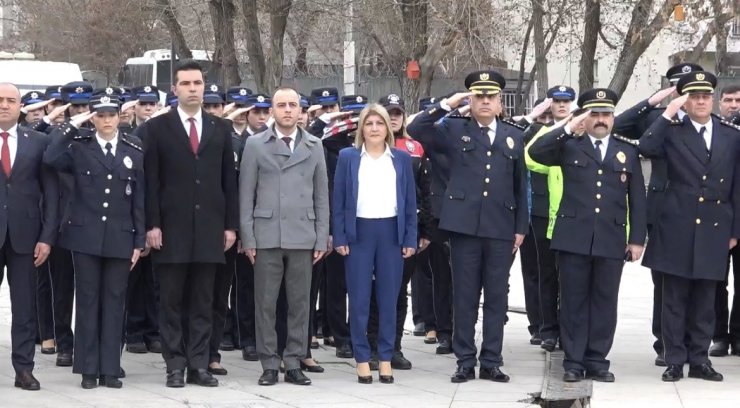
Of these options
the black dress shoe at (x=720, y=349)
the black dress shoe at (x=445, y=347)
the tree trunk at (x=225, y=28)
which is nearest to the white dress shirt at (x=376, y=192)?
the black dress shoe at (x=445, y=347)

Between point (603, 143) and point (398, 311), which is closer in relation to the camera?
point (603, 143)

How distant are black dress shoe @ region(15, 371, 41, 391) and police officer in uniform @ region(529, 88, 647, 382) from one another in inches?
157

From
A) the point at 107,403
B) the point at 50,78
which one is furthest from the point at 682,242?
the point at 50,78

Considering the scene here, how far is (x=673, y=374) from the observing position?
11086 millimetres

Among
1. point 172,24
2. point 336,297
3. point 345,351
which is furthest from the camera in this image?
point 172,24

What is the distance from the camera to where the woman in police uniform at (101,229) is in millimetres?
10562

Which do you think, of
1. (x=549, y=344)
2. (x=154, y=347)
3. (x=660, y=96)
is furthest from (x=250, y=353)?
(x=660, y=96)

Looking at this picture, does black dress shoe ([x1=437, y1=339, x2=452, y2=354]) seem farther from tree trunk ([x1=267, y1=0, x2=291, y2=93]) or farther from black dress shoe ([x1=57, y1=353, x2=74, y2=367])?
tree trunk ([x1=267, y1=0, x2=291, y2=93])

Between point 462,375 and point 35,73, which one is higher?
point 35,73

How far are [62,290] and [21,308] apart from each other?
1579mm

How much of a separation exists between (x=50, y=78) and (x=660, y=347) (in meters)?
23.7

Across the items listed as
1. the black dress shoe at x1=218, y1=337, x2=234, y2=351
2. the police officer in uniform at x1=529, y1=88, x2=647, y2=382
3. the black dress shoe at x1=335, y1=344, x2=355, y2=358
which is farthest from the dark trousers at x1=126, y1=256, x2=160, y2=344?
the police officer in uniform at x1=529, y1=88, x2=647, y2=382

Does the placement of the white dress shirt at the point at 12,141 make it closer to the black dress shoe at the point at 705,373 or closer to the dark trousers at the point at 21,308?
the dark trousers at the point at 21,308

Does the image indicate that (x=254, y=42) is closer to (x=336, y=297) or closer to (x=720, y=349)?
(x=336, y=297)
